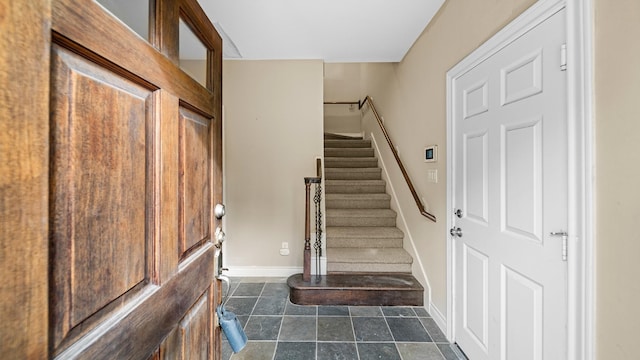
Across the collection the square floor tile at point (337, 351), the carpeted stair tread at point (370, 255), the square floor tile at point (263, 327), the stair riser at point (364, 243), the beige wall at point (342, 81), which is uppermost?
the beige wall at point (342, 81)

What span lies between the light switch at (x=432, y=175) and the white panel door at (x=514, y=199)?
0.30 meters

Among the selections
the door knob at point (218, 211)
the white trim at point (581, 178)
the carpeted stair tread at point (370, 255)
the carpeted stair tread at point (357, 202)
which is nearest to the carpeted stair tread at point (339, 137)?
the carpeted stair tread at point (357, 202)

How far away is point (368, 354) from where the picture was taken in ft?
5.72

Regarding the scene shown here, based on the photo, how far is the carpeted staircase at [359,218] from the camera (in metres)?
2.66

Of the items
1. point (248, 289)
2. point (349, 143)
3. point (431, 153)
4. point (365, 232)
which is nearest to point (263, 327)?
point (248, 289)

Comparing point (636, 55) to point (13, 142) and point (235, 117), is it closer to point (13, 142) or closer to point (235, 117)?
point (13, 142)

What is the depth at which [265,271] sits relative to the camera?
9.69 ft

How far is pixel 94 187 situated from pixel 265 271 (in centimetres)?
264

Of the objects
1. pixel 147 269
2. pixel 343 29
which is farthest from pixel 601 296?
pixel 343 29

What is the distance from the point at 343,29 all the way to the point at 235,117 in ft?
4.83

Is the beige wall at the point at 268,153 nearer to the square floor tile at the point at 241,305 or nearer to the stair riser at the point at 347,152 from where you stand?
the square floor tile at the point at 241,305

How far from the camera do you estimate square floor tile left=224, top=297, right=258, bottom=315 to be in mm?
2254

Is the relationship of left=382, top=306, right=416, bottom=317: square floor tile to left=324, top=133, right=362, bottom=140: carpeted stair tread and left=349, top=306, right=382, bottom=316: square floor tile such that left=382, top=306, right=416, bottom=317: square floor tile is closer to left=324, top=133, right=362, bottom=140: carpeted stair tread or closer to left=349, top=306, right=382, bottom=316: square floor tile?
left=349, top=306, right=382, bottom=316: square floor tile

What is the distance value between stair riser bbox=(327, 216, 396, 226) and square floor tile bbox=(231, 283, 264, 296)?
1069 mm
